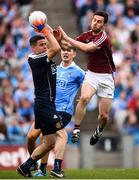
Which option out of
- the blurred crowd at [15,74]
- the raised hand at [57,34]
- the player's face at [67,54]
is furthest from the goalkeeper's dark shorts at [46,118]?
the blurred crowd at [15,74]

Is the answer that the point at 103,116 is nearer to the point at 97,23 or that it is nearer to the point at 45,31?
the point at 97,23

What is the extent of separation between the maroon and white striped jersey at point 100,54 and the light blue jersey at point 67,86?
0.29 metres

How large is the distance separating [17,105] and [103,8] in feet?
17.5

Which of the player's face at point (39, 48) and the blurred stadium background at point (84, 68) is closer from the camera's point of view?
the player's face at point (39, 48)

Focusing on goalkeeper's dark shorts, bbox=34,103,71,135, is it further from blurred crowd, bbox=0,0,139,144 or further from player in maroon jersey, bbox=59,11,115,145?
blurred crowd, bbox=0,0,139,144

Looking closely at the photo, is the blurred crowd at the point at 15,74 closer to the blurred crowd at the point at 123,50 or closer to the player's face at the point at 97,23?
the blurred crowd at the point at 123,50

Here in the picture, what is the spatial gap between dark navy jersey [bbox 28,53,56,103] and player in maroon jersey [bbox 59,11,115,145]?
4.62ft

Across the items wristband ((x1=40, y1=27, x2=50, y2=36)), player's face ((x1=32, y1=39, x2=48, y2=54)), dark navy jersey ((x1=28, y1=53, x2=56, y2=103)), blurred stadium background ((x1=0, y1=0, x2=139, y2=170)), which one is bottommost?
blurred stadium background ((x1=0, y1=0, x2=139, y2=170))

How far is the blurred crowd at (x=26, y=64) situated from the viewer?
25.8 metres

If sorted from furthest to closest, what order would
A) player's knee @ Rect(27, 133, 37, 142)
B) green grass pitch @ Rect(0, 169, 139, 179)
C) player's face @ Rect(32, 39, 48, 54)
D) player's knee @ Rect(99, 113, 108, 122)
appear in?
player's knee @ Rect(99, 113, 108, 122) < player's knee @ Rect(27, 133, 37, 142) < green grass pitch @ Rect(0, 169, 139, 179) < player's face @ Rect(32, 39, 48, 54)

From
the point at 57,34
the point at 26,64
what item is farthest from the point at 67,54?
the point at 26,64

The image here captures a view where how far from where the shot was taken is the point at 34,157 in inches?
711

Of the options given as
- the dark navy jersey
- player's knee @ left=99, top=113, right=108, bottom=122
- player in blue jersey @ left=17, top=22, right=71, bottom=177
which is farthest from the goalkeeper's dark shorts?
player's knee @ left=99, top=113, right=108, bottom=122

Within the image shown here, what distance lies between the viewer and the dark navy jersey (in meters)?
17.6
